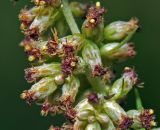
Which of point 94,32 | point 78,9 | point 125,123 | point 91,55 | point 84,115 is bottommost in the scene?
point 125,123

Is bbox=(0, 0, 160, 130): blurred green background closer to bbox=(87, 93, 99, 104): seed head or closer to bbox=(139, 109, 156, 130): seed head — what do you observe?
bbox=(139, 109, 156, 130): seed head

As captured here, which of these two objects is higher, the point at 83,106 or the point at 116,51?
the point at 116,51

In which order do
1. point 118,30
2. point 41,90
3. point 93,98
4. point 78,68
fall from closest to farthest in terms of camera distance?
point 93,98
point 78,68
point 41,90
point 118,30

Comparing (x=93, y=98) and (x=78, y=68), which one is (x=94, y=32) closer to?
(x=78, y=68)

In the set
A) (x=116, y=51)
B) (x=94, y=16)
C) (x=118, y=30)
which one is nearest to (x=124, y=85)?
(x=116, y=51)

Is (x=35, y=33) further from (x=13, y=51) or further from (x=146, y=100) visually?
(x=13, y=51)

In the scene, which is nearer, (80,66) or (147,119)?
(80,66)

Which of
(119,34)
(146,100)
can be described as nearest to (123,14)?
(146,100)
